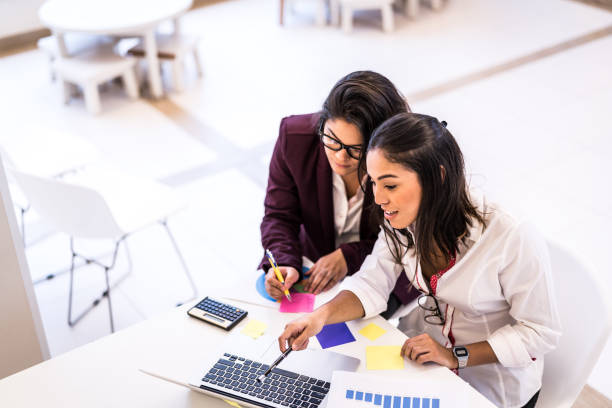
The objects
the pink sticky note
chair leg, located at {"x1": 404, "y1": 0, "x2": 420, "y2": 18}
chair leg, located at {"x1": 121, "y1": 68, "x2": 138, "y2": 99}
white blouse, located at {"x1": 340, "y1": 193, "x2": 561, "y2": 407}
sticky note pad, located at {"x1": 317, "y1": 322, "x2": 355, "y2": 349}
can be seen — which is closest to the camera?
white blouse, located at {"x1": 340, "y1": 193, "x2": 561, "y2": 407}

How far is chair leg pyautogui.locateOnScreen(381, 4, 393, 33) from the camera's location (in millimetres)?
6035

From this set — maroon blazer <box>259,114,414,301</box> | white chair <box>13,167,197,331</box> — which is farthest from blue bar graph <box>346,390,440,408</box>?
white chair <box>13,167,197,331</box>

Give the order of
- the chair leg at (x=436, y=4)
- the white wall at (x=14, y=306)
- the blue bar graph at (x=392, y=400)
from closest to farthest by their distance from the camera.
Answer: the blue bar graph at (x=392, y=400) < the white wall at (x=14, y=306) < the chair leg at (x=436, y=4)

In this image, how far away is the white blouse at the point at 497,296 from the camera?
1.70m

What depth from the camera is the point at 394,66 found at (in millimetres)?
5461

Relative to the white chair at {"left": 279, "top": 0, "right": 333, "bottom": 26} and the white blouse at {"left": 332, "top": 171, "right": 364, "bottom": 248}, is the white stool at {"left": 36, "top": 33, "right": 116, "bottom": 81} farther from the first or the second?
the white blouse at {"left": 332, "top": 171, "right": 364, "bottom": 248}

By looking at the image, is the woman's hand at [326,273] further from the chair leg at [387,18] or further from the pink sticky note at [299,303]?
the chair leg at [387,18]

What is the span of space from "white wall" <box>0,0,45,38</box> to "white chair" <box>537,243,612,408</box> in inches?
219

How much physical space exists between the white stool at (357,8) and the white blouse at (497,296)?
4.30m

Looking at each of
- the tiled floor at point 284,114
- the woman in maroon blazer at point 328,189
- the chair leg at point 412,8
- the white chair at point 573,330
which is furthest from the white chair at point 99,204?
the chair leg at point 412,8

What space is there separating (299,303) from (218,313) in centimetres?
→ 24

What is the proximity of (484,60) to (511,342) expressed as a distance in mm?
4143

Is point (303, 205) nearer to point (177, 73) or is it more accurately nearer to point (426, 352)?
point (426, 352)

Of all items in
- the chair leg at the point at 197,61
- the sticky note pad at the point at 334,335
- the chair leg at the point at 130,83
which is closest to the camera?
the sticky note pad at the point at 334,335
